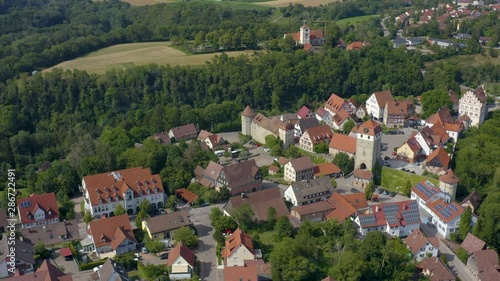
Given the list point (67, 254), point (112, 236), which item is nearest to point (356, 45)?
point (112, 236)

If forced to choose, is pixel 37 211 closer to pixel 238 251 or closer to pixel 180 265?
pixel 180 265

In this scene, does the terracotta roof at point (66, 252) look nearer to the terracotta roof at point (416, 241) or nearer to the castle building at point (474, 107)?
the terracotta roof at point (416, 241)

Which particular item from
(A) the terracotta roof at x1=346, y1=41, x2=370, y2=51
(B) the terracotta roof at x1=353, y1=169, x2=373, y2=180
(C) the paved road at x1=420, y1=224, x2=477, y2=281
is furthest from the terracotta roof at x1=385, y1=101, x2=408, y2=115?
(A) the terracotta roof at x1=346, y1=41, x2=370, y2=51

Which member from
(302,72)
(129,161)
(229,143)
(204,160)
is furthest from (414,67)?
(129,161)

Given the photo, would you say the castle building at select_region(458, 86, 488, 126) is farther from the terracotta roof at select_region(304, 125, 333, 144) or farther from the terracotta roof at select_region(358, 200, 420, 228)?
the terracotta roof at select_region(358, 200, 420, 228)

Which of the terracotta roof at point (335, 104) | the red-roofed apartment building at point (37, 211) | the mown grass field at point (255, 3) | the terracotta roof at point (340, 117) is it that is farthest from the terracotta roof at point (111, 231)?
the mown grass field at point (255, 3)

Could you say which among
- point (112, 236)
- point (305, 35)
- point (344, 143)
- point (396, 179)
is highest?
point (305, 35)

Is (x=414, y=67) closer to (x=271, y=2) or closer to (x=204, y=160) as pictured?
(x=204, y=160)
